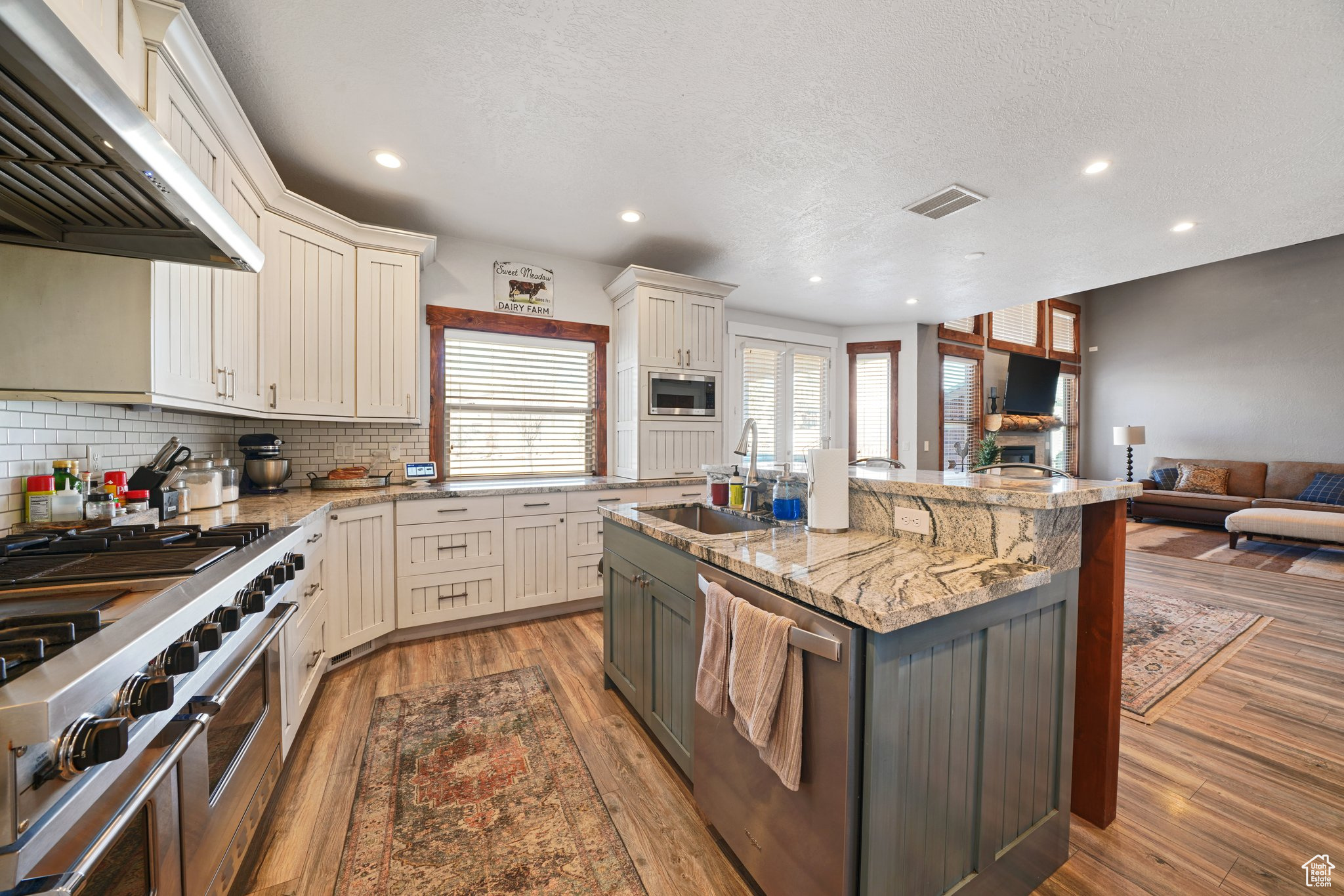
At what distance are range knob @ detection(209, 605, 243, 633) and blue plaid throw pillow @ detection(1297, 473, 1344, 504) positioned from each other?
9.51m

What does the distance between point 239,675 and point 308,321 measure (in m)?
2.25

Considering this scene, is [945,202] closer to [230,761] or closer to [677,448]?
[677,448]

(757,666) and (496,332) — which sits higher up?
(496,332)

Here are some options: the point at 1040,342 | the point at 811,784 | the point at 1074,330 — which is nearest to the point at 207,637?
the point at 811,784

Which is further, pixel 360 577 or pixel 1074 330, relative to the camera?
pixel 1074 330

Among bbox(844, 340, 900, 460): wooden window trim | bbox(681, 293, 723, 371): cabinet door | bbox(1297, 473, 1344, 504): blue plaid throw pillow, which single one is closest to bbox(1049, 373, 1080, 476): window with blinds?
bbox(1297, 473, 1344, 504): blue plaid throw pillow

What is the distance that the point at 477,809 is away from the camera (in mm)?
1673

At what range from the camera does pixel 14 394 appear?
141 centimetres

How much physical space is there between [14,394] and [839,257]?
14.2ft

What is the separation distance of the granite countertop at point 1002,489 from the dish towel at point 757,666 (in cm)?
70

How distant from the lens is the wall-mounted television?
724 centimetres

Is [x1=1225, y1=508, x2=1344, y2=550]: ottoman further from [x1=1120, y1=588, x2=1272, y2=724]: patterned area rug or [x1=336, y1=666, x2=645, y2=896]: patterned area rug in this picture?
[x1=336, y1=666, x2=645, y2=896]: patterned area rug

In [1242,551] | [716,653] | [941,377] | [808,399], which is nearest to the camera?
[716,653]

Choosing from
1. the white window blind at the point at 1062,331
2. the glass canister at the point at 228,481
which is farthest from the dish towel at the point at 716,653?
the white window blind at the point at 1062,331
